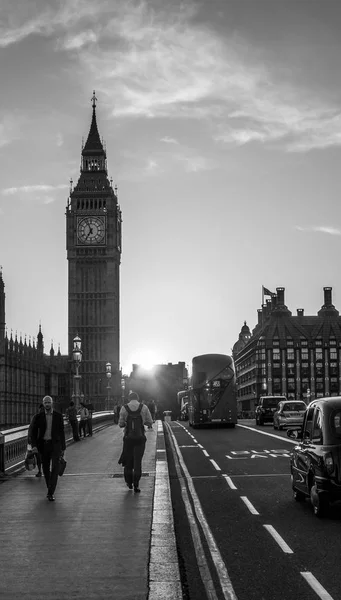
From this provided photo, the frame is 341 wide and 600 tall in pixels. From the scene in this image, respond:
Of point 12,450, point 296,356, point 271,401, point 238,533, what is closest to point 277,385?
point 296,356

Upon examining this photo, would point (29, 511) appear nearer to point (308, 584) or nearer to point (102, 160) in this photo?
point (308, 584)

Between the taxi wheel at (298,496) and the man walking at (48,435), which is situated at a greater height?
the man walking at (48,435)

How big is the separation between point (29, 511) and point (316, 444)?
4.86 m

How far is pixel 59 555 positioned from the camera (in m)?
9.56

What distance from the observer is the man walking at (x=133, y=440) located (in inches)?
647

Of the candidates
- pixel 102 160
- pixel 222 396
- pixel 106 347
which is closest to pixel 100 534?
pixel 222 396

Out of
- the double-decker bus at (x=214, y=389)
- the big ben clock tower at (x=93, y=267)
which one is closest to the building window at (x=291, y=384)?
the big ben clock tower at (x=93, y=267)

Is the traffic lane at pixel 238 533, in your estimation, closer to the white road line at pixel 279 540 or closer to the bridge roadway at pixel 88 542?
the white road line at pixel 279 540

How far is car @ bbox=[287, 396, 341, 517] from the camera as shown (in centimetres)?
1248

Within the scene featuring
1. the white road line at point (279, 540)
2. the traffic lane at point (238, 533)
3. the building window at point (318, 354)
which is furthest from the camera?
the building window at point (318, 354)

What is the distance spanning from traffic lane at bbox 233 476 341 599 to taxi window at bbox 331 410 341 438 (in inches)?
51.7

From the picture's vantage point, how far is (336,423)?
12984mm

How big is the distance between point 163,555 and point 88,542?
1.37 meters

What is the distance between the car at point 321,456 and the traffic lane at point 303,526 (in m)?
0.35
